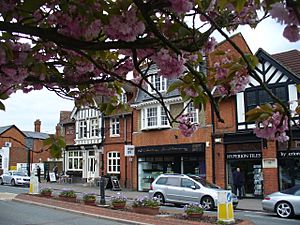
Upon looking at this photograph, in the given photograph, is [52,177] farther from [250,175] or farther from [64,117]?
[250,175]

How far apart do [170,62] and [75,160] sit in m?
36.8

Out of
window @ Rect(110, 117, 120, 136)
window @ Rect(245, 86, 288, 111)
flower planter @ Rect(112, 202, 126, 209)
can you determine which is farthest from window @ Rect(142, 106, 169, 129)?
flower planter @ Rect(112, 202, 126, 209)

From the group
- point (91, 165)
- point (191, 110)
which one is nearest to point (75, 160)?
point (91, 165)

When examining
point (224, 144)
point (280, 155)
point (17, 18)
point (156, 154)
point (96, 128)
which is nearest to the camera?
point (17, 18)

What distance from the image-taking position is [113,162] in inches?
1378

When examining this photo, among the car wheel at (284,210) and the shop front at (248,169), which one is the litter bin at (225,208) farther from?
the shop front at (248,169)

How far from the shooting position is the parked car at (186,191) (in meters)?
19.1

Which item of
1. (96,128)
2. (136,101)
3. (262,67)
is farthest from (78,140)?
(262,67)

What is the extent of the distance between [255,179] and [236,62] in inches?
868

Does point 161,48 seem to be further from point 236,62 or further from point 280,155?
point 280,155

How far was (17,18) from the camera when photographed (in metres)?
3.51

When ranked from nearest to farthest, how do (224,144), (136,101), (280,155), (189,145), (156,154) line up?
(280,155) < (224,144) < (189,145) < (156,154) < (136,101)

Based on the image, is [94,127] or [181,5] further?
[94,127]

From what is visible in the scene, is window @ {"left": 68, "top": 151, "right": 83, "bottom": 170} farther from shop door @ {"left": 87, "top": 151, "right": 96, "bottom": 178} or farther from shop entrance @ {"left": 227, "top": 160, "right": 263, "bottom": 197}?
shop entrance @ {"left": 227, "top": 160, "right": 263, "bottom": 197}
